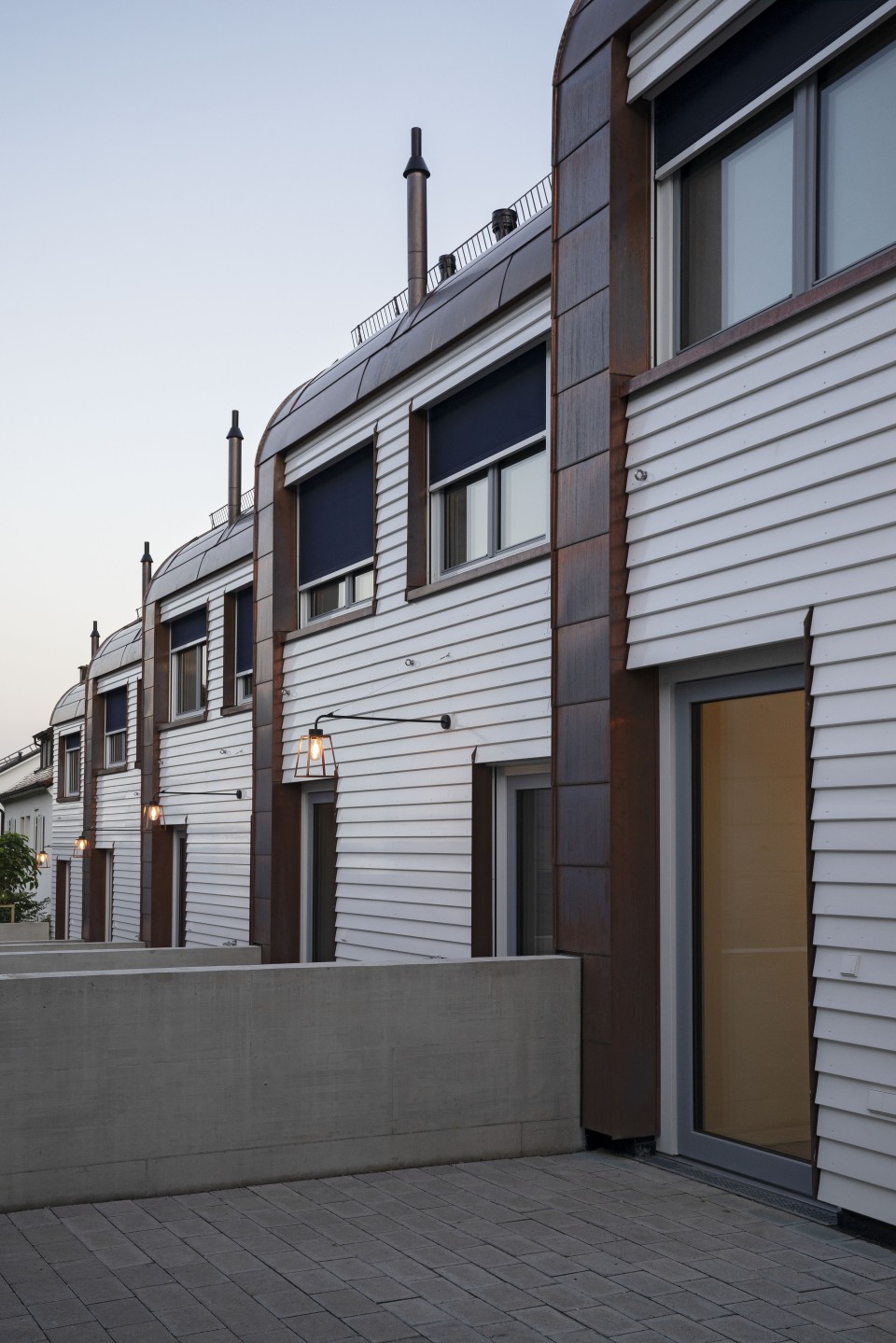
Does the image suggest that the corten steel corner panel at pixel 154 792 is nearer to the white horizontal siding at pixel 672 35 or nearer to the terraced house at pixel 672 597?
the terraced house at pixel 672 597

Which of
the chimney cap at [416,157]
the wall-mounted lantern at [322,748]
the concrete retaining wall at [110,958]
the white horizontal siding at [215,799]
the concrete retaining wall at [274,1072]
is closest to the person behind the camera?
the concrete retaining wall at [274,1072]

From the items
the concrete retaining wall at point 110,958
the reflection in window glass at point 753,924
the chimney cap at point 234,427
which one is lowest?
the concrete retaining wall at point 110,958

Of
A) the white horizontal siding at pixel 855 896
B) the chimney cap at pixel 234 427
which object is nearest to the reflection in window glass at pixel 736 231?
the white horizontal siding at pixel 855 896

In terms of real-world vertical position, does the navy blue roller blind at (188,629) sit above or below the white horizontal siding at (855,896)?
above

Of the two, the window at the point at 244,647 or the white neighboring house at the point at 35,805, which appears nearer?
the window at the point at 244,647

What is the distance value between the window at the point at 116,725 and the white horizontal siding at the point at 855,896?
18.2m

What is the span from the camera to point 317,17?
10336 millimetres

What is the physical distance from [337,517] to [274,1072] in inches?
264

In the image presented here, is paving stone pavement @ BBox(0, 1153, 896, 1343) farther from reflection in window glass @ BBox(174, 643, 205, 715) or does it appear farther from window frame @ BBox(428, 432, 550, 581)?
reflection in window glass @ BBox(174, 643, 205, 715)

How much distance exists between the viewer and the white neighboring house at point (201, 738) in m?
15.4

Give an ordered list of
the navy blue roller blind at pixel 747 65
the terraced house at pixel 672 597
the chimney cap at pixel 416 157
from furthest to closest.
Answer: the chimney cap at pixel 416 157 < the navy blue roller blind at pixel 747 65 < the terraced house at pixel 672 597

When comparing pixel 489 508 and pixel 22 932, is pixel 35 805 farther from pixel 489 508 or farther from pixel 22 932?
pixel 489 508

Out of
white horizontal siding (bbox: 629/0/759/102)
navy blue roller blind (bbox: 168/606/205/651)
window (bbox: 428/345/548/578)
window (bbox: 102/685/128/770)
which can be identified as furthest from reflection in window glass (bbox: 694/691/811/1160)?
window (bbox: 102/685/128/770)

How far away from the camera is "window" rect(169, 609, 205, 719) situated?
58.1ft
